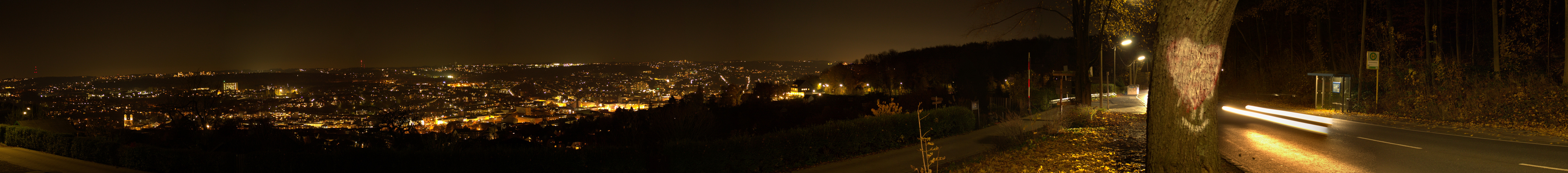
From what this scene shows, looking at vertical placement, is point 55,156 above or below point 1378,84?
below

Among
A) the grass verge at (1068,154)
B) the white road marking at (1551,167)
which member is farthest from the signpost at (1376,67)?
the white road marking at (1551,167)

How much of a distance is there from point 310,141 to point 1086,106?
16361 millimetres

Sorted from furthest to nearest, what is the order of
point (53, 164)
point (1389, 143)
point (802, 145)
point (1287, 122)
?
point (1287, 122)
point (53, 164)
point (802, 145)
point (1389, 143)

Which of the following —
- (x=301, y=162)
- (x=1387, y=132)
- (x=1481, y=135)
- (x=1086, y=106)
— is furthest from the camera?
(x=1086, y=106)

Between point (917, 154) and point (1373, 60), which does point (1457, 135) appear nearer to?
point (1373, 60)

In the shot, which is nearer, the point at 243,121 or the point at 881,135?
the point at 881,135

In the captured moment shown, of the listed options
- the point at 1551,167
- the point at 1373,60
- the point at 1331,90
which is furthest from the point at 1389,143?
the point at 1331,90

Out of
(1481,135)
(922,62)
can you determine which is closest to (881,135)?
(1481,135)

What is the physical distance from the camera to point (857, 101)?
45062mm

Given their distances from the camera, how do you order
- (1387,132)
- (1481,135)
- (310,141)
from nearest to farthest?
(1481,135), (1387,132), (310,141)

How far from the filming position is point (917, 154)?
8945 millimetres

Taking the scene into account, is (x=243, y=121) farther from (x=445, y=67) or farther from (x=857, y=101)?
(x=445, y=67)

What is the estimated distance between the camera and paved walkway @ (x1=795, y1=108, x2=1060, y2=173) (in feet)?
25.9

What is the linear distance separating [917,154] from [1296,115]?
9.76m
